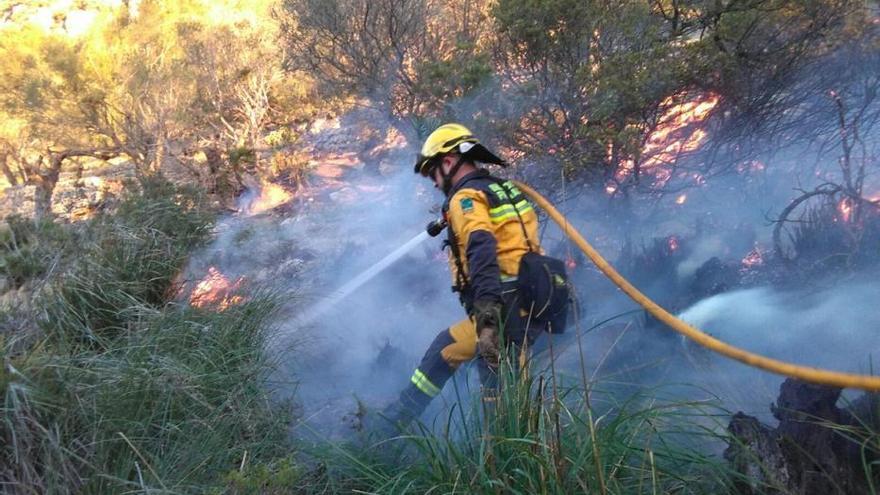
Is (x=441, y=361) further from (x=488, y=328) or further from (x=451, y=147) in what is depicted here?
(x=451, y=147)

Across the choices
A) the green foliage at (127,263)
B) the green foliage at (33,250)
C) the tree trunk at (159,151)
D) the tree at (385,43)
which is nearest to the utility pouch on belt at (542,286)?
the green foliage at (127,263)

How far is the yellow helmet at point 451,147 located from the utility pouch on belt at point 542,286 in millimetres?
561

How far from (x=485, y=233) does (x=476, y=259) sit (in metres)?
0.12

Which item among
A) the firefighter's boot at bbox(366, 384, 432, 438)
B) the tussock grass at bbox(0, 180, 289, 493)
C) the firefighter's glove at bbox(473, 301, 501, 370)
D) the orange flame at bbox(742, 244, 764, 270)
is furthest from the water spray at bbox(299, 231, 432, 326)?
the orange flame at bbox(742, 244, 764, 270)

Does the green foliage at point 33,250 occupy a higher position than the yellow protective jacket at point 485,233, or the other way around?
the yellow protective jacket at point 485,233

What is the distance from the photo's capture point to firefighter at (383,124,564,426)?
2.71 meters

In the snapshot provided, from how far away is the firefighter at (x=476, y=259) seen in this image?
2.71 m

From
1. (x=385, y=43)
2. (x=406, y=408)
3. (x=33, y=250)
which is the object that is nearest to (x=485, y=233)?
(x=406, y=408)

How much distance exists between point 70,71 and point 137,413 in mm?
8779

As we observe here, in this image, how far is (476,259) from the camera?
8.99 ft

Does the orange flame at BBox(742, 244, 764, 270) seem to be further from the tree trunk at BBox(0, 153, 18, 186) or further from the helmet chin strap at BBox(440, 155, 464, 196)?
the tree trunk at BBox(0, 153, 18, 186)

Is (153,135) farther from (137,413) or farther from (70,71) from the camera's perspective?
(137,413)

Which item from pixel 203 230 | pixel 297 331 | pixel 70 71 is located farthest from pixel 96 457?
pixel 70 71

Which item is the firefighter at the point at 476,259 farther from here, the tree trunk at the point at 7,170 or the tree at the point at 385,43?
the tree trunk at the point at 7,170
